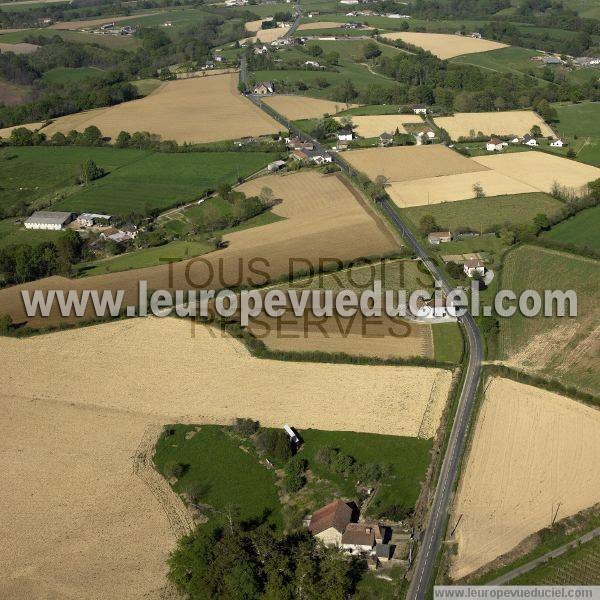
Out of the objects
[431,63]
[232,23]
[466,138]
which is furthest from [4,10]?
[466,138]

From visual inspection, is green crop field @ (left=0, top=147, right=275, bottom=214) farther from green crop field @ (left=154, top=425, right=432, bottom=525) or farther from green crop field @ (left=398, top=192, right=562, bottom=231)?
green crop field @ (left=154, top=425, right=432, bottom=525)

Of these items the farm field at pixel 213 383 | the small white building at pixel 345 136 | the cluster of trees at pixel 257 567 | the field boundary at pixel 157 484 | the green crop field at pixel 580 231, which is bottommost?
the small white building at pixel 345 136

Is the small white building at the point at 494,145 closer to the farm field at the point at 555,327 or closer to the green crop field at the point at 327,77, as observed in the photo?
the farm field at the point at 555,327

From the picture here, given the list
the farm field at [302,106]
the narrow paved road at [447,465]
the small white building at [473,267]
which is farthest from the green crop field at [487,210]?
the farm field at [302,106]


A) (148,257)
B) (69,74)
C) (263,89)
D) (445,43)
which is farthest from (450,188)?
(69,74)

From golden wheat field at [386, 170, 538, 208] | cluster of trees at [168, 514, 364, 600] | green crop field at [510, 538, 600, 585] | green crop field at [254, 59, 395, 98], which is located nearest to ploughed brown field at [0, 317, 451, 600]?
cluster of trees at [168, 514, 364, 600]

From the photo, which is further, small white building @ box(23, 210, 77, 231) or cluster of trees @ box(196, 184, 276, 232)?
small white building @ box(23, 210, 77, 231)
